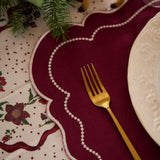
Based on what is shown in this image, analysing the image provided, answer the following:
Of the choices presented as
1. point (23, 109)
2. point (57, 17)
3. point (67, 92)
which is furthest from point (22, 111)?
point (57, 17)

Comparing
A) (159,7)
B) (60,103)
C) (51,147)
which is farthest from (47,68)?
(159,7)

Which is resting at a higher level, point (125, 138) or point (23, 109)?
point (23, 109)

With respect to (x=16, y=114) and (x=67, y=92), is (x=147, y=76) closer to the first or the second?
(x=67, y=92)

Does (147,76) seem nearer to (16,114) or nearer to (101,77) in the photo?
(101,77)

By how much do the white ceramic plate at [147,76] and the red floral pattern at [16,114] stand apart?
0.88 feet

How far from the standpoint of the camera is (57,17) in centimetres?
49

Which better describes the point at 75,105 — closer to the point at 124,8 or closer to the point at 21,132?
the point at 21,132

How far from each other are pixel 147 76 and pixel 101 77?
0.12m

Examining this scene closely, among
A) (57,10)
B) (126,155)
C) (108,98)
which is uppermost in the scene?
(57,10)

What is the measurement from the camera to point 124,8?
0.57 metres

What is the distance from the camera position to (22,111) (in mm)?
511

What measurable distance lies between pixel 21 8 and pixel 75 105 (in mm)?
281

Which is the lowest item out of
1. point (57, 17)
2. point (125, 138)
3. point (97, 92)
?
point (125, 138)

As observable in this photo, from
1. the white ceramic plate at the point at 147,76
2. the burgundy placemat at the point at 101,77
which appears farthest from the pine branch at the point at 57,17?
the white ceramic plate at the point at 147,76
